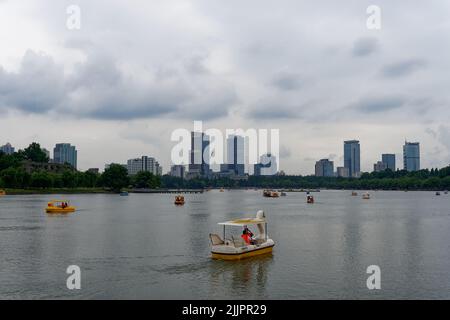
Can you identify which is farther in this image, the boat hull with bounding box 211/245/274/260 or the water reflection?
the boat hull with bounding box 211/245/274/260

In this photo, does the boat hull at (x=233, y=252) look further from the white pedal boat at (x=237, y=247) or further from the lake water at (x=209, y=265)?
the lake water at (x=209, y=265)

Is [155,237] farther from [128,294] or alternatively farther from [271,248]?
[128,294]

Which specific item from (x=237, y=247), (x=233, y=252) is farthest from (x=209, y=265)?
(x=237, y=247)

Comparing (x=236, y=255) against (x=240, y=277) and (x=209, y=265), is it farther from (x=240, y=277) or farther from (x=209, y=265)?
(x=240, y=277)

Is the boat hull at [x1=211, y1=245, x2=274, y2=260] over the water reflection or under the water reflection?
over

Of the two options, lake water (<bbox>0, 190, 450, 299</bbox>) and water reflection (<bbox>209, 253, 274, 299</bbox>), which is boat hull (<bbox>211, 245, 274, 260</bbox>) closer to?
water reflection (<bbox>209, 253, 274, 299</bbox>)

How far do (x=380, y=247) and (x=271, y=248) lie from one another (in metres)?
16.8

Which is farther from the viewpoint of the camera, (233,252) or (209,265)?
(233,252)

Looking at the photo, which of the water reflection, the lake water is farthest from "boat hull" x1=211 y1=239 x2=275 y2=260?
the lake water

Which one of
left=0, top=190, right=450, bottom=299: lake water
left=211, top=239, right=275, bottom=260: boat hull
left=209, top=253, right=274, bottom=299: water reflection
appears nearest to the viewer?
left=209, top=253, right=274, bottom=299: water reflection

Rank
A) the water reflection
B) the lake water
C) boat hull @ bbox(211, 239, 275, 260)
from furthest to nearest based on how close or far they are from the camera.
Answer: boat hull @ bbox(211, 239, 275, 260) → the lake water → the water reflection

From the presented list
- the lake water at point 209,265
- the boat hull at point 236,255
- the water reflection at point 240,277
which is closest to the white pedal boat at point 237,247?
the boat hull at point 236,255
